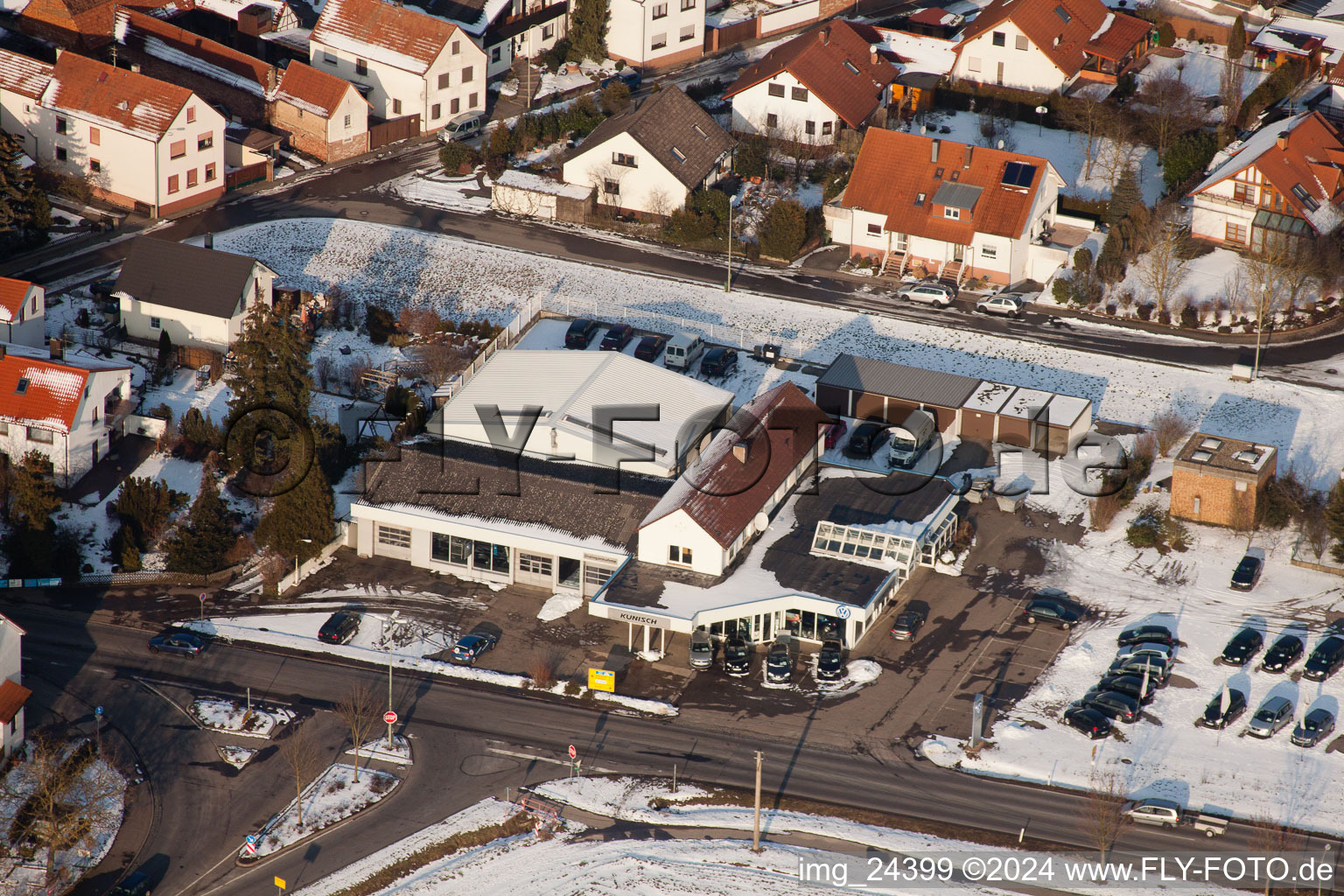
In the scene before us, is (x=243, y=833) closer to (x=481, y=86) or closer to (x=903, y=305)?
(x=903, y=305)

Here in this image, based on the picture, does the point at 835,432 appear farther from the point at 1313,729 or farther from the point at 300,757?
the point at 300,757

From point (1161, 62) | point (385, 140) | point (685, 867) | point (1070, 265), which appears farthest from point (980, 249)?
point (685, 867)

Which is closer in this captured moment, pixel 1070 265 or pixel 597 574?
pixel 597 574

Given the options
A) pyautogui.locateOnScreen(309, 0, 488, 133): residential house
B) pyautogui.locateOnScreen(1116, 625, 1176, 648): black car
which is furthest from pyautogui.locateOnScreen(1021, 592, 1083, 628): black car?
pyautogui.locateOnScreen(309, 0, 488, 133): residential house

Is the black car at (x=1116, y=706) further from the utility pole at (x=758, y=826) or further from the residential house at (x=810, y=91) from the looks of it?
the residential house at (x=810, y=91)

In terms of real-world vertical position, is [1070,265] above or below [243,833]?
above

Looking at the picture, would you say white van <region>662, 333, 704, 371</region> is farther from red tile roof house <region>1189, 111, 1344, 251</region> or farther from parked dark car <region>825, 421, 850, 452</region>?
red tile roof house <region>1189, 111, 1344, 251</region>

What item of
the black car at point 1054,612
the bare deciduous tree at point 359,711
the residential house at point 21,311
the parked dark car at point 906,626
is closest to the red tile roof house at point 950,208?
the black car at point 1054,612
